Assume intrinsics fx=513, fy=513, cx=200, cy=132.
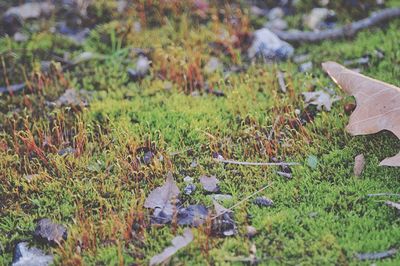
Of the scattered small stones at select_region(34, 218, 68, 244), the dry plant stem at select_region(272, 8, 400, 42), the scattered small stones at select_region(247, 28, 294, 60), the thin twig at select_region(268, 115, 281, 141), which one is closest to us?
the scattered small stones at select_region(34, 218, 68, 244)

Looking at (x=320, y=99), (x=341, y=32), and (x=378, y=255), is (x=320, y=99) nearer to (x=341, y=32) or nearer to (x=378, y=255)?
(x=341, y=32)

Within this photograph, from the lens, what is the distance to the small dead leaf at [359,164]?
11.1 feet

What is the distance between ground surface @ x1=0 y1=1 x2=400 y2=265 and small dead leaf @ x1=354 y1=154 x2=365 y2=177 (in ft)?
0.14

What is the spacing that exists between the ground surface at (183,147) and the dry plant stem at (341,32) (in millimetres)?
93

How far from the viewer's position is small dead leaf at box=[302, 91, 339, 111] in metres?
4.01

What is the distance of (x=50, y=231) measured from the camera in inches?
124

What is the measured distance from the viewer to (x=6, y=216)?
11.0 ft

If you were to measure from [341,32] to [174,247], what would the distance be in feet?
10.3

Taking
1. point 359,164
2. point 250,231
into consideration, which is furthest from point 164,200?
point 359,164

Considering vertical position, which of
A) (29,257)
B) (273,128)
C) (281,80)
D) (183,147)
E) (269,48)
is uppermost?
(269,48)

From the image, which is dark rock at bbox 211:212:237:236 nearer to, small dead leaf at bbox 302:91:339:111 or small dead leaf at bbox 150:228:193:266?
small dead leaf at bbox 150:228:193:266

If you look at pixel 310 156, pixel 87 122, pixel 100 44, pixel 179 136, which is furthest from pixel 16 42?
pixel 310 156

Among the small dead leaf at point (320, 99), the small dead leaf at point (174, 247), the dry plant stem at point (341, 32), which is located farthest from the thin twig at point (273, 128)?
the dry plant stem at point (341, 32)

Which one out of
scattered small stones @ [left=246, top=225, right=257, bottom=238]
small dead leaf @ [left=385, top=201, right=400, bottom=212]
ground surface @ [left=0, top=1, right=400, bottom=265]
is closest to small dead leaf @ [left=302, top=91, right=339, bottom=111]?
ground surface @ [left=0, top=1, right=400, bottom=265]
